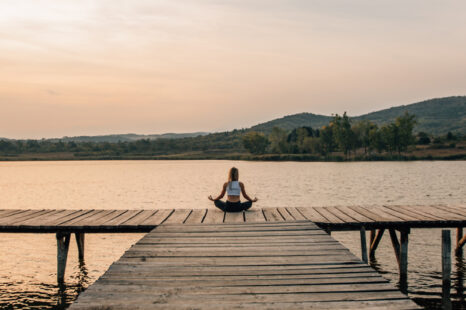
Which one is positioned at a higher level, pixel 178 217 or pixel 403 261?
pixel 178 217

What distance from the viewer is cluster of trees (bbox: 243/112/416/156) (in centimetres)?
11975

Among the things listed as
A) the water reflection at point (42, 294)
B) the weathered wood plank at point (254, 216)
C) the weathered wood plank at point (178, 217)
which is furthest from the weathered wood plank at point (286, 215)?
the water reflection at point (42, 294)

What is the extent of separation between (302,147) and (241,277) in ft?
477

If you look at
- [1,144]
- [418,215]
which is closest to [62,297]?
Answer: [418,215]

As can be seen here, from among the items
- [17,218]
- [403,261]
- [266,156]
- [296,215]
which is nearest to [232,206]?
[296,215]

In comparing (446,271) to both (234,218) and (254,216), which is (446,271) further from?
(234,218)

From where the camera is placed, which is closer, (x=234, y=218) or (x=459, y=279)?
(x=234, y=218)

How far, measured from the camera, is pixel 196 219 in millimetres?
12195

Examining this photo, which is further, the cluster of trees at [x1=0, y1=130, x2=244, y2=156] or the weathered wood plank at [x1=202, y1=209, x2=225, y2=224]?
the cluster of trees at [x1=0, y1=130, x2=244, y2=156]

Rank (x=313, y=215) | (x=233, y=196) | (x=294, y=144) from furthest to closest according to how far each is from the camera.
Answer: (x=294, y=144) → (x=233, y=196) → (x=313, y=215)

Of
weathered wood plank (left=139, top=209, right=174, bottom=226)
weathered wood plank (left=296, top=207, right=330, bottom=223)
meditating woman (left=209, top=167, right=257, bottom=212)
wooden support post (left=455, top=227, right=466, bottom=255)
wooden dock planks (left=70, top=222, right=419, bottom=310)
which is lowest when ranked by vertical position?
wooden support post (left=455, top=227, right=466, bottom=255)

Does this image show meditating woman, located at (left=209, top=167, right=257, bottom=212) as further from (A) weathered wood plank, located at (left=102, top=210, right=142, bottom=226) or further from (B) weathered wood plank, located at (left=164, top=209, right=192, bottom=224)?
(A) weathered wood plank, located at (left=102, top=210, right=142, bottom=226)

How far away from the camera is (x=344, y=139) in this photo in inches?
4938

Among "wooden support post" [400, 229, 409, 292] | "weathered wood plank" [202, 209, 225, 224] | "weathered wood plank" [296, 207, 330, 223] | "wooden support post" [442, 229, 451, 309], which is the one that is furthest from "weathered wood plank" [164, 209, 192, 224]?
"wooden support post" [442, 229, 451, 309]
